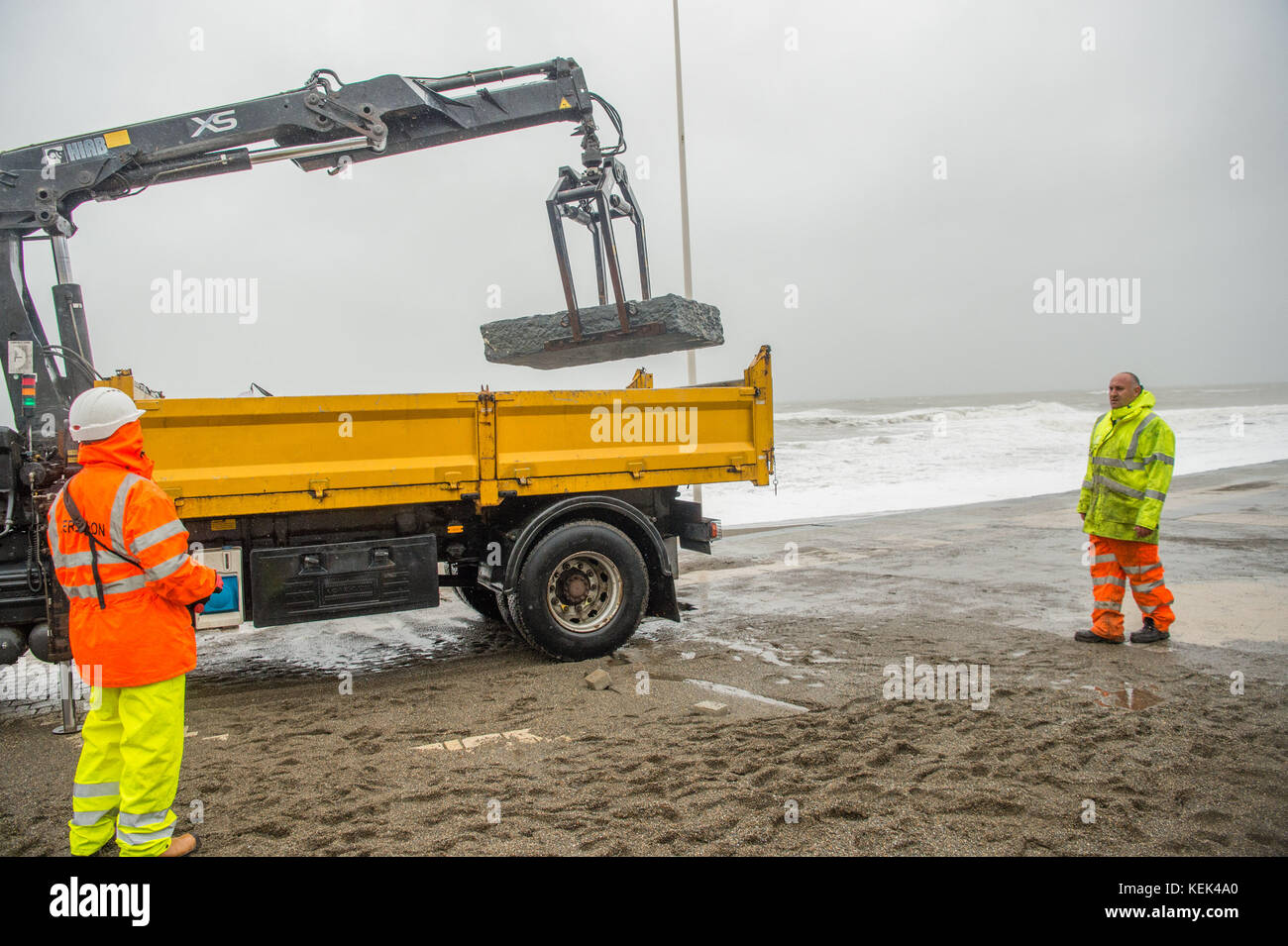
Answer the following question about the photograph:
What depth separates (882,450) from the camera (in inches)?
941

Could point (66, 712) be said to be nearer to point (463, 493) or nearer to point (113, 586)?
point (113, 586)

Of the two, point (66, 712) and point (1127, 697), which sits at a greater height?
point (66, 712)

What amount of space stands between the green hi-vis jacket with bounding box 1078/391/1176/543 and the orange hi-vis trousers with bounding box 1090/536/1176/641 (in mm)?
143

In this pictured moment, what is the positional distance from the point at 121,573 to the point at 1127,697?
4821 mm

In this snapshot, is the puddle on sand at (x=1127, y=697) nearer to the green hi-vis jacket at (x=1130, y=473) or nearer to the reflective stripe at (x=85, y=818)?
the green hi-vis jacket at (x=1130, y=473)

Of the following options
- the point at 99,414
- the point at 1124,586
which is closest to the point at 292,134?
the point at 99,414

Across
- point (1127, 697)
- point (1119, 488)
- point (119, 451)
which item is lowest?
point (1127, 697)

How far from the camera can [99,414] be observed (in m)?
2.97

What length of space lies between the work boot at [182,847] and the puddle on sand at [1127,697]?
14.2 ft

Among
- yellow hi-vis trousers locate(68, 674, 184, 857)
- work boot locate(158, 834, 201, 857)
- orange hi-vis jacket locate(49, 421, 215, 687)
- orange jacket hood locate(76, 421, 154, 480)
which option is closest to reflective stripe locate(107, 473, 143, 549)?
orange hi-vis jacket locate(49, 421, 215, 687)

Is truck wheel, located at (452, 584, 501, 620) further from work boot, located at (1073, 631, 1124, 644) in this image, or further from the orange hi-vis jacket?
work boot, located at (1073, 631, 1124, 644)

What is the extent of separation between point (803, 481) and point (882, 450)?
580 centimetres

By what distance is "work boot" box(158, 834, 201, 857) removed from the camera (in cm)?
306
